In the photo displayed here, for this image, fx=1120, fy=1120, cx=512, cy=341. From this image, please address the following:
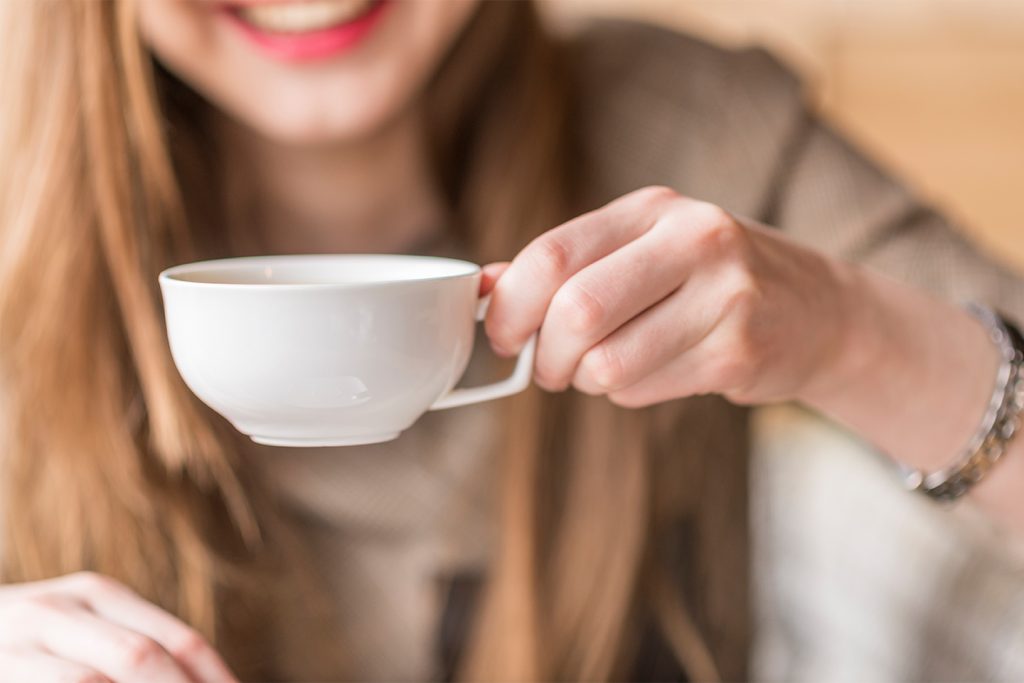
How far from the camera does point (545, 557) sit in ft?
3.77

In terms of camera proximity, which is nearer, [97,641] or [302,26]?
[97,641]

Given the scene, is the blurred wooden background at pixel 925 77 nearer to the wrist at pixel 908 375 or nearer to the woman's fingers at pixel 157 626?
the wrist at pixel 908 375

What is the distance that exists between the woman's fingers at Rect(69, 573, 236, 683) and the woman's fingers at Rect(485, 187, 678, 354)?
0.89 ft

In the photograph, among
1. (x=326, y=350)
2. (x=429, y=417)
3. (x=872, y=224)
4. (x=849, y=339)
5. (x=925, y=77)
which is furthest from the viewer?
(x=925, y=77)

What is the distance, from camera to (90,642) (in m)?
0.71

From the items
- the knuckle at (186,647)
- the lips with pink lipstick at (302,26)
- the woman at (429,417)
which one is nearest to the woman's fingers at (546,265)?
the woman at (429,417)

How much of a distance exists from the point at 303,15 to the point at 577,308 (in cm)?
47

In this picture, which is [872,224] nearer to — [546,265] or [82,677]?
[546,265]

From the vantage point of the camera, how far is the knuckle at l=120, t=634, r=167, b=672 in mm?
677

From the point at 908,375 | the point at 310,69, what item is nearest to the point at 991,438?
the point at 908,375

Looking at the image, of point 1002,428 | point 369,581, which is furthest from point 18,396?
point 1002,428

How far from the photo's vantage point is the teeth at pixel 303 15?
948 mm

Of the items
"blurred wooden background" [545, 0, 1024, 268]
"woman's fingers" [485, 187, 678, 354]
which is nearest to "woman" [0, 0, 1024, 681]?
"woman's fingers" [485, 187, 678, 354]

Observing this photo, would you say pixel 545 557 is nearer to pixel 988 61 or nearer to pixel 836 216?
pixel 836 216
